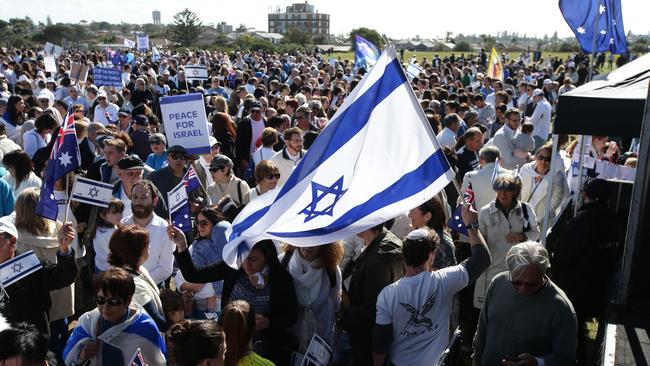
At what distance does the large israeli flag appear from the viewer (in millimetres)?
3502

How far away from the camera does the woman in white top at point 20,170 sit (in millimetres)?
6094

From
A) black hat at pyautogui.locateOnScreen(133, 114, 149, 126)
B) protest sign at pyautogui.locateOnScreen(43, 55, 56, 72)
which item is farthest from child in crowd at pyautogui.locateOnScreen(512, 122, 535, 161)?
protest sign at pyautogui.locateOnScreen(43, 55, 56, 72)

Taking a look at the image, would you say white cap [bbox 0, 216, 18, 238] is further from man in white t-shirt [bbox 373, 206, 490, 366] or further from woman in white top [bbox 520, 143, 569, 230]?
woman in white top [bbox 520, 143, 569, 230]

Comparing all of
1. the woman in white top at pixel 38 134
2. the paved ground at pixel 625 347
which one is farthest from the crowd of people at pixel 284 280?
the woman in white top at pixel 38 134

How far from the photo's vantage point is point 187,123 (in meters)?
6.98

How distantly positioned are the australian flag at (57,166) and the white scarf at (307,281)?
1823 millimetres

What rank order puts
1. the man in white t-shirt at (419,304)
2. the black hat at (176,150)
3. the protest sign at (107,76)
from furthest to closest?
the protest sign at (107,76) → the black hat at (176,150) → the man in white t-shirt at (419,304)

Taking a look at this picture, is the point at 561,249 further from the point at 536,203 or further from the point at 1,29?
the point at 1,29

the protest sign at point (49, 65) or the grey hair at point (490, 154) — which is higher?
the protest sign at point (49, 65)

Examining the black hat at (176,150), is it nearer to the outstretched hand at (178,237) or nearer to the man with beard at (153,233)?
the man with beard at (153,233)

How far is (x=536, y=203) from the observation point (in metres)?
6.43

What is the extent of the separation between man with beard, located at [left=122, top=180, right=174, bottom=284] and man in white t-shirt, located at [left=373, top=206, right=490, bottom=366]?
195 centimetres

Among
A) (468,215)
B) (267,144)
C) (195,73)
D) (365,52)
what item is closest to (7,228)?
(468,215)

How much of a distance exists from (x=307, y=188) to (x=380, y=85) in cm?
73
